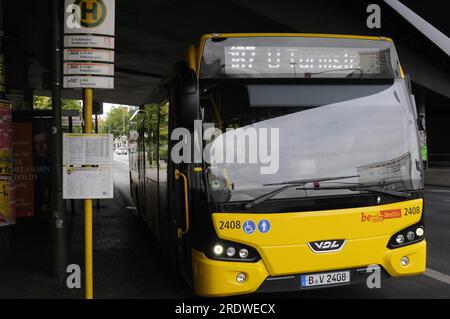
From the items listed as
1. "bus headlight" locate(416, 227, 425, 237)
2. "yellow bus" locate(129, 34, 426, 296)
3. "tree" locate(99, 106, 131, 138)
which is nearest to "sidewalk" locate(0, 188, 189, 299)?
"yellow bus" locate(129, 34, 426, 296)

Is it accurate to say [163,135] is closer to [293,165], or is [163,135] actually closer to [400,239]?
[293,165]

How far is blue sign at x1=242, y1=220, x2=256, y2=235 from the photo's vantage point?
4230 mm

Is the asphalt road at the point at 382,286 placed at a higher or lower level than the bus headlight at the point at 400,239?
lower

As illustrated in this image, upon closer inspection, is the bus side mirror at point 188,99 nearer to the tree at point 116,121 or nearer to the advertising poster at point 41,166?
the advertising poster at point 41,166

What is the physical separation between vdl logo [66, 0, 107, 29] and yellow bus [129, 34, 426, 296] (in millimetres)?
894

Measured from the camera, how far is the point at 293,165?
435cm

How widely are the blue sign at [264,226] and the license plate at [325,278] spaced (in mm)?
563

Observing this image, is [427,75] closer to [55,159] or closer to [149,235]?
[149,235]

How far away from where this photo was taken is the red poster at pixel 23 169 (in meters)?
9.44

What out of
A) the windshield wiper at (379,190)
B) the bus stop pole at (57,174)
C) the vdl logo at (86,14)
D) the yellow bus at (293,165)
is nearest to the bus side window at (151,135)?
the bus stop pole at (57,174)

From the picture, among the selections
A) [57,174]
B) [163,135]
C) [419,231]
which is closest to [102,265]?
[57,174]

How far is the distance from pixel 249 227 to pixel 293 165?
0.69 m

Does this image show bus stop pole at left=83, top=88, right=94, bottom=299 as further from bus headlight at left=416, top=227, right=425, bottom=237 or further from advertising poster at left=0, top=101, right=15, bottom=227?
bus headlight at left=416, top=227, right=425, bottom=237
